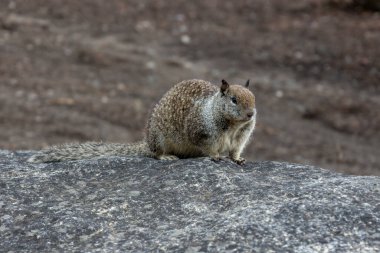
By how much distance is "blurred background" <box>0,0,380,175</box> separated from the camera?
38.8 feet

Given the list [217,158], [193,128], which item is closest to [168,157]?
[193,128]

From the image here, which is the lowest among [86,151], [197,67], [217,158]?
[197,67]

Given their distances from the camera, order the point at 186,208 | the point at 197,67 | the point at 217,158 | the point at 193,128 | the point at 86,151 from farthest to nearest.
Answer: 1. the point at 197,67
2. the point at 86,151
3. the point at 193,128
4. the point at 217,158
5. the point at 186,208

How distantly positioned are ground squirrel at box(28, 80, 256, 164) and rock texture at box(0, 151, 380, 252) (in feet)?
1.68

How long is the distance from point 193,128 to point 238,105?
1.58ft

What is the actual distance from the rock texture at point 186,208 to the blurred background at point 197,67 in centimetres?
541

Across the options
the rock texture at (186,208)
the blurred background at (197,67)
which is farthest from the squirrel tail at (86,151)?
the blurred background at (197,67)

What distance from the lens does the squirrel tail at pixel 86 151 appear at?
5902mm

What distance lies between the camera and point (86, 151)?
6.21m

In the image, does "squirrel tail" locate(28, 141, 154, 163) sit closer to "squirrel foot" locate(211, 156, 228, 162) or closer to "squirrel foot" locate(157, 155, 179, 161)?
"squirrel foot" locate(157, 155, 179, 161)

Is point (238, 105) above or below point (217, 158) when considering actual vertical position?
above

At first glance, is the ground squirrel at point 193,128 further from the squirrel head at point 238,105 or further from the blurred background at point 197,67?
the blurred background at point 197,67

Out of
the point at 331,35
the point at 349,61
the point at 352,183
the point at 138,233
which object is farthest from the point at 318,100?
the point at 138,233

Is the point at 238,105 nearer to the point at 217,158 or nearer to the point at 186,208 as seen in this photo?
the point at 217,158
